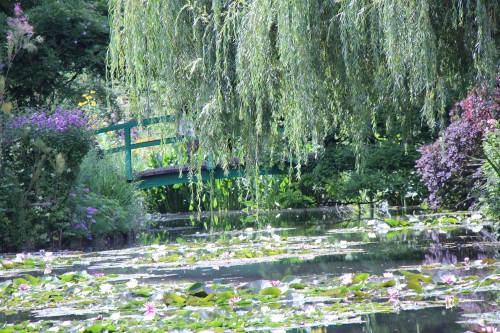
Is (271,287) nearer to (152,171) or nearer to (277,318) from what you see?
(277,318)

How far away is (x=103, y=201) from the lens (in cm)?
1191

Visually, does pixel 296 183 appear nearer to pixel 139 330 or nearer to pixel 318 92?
pixel 318 92

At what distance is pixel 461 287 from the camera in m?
4.81

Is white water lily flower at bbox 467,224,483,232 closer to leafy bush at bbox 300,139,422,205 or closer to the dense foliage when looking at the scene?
the dense foliage

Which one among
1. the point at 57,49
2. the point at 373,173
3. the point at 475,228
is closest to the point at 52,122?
the point at 475,228

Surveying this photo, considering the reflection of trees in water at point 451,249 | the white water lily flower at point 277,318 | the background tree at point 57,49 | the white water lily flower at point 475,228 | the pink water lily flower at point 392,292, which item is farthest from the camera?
the background tree at point 57,49

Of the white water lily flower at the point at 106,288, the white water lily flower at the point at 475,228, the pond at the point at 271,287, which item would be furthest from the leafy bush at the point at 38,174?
the white water lily flower at the point at 475,228

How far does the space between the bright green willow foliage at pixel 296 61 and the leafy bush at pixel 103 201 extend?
12.7 feet

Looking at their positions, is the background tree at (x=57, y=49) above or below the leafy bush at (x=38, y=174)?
above

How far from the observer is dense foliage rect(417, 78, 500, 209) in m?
10.9

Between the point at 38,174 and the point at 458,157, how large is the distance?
528 centimetres

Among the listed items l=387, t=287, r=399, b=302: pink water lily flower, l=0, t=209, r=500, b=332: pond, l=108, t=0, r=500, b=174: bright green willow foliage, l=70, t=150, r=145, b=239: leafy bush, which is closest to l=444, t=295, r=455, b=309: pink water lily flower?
l=0, t=209, r=500, b=332: pond

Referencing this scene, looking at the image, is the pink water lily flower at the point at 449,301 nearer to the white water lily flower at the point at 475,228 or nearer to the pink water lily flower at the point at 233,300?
the pink water lily flower at the point at 233,300

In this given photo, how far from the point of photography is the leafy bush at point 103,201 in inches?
432
